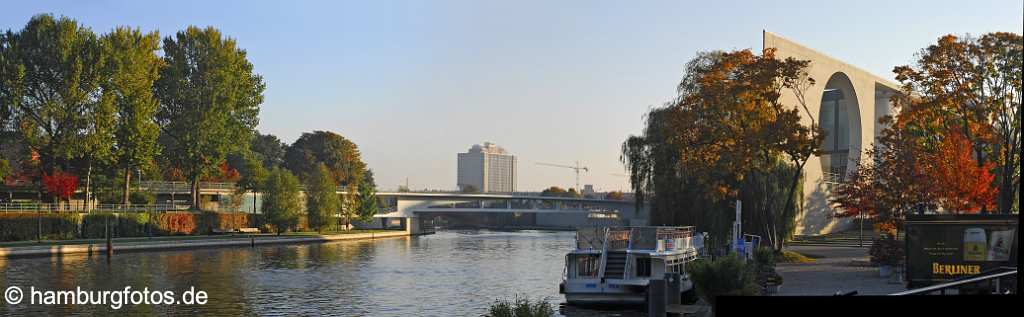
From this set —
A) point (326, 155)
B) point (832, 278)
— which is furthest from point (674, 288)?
point (326, 155)

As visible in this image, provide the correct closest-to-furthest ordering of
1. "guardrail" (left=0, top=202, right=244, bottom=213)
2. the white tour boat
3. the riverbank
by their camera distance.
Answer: the white tour boat
the riverbank
"guardrail" (left=0, top=202, right=244, bottom=213)

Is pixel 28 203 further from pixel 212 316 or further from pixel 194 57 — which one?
pixel 212 316

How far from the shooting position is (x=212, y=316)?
1353 inches

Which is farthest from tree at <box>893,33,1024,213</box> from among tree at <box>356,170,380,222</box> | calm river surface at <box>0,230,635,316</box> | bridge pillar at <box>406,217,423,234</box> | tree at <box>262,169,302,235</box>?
bridge pillar at <box>406,217,423,234</box>

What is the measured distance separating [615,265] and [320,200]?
252ft

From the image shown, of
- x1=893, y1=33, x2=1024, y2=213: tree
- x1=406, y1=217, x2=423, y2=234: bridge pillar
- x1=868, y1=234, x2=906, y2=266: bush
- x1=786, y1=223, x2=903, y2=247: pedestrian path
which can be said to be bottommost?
x1=406, y1=217, x2=423, y2=234: bridge pillar

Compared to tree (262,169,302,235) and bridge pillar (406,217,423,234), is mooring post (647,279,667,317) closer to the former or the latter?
tree (262,169,302,235)

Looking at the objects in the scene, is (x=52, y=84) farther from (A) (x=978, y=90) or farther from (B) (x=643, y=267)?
(A) (x=978, y=90)

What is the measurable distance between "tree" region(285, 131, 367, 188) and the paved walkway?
362 ft

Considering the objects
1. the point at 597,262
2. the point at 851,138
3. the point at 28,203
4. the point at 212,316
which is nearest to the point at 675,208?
the point at 597,262

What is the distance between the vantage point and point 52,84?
3327 inches

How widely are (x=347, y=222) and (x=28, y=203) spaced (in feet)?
148

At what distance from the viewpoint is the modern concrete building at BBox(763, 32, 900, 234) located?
80.3 m

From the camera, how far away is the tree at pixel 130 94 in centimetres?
8488
